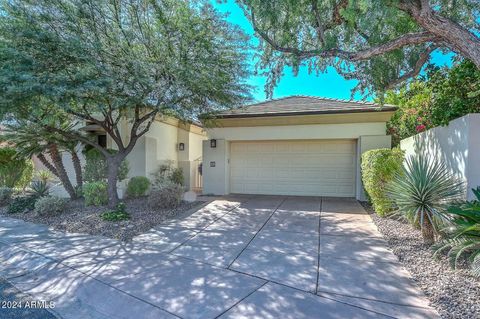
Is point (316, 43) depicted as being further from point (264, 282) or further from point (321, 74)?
point (264, 282)

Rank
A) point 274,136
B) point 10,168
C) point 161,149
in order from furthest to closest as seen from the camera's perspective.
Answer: point 161,149, point 10,168, point 274,136

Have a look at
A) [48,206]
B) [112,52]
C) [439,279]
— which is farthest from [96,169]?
[439,279]

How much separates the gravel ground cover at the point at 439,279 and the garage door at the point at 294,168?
5.52m

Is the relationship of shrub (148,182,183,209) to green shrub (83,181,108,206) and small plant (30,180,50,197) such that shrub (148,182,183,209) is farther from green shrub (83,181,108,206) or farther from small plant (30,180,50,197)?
small plant (30,180,50,197)

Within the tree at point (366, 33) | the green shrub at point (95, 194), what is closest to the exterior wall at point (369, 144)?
the tree at point (366, 33)

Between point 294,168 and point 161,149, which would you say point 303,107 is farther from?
point 161,149

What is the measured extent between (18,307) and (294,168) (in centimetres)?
995

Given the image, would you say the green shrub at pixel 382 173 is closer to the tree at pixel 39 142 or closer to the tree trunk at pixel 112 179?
the tree trunk at pixel 112 179

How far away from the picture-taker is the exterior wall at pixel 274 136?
413 inches

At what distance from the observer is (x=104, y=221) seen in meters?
7.29

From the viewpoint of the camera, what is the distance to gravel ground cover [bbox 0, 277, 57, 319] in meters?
3.32

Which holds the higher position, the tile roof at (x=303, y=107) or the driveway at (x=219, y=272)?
the tile roof at (x=303, y=107)

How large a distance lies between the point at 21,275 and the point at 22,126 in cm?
614

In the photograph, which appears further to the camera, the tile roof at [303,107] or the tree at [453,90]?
the tile roof at [303,107]
